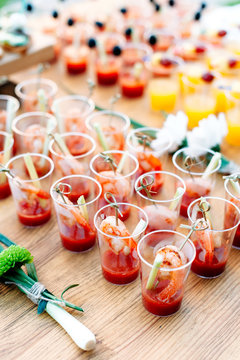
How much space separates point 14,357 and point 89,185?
28.2 inches

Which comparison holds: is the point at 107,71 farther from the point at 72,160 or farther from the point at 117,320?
the point at 117,320

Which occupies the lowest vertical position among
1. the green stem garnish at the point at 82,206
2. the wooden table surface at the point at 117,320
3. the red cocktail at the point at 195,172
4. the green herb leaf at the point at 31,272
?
the wooden table surface at the point at 117,320

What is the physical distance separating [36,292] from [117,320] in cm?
28

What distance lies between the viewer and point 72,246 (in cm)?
177

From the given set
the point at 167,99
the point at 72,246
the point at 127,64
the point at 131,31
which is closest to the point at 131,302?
the point at 72,246

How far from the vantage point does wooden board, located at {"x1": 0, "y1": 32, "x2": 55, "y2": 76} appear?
105 inches

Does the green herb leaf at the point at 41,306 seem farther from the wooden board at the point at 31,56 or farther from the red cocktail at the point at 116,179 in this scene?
the wooden board at the point at 31,56

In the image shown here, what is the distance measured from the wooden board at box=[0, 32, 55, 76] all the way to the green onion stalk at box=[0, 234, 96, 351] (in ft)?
4.63

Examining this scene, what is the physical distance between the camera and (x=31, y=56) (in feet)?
9.09

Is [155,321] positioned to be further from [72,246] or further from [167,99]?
[167,99]

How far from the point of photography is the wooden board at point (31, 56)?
267 centimetres

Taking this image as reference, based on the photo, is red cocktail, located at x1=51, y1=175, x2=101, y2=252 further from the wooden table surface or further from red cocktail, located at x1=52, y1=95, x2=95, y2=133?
red cocktail, located at x1=52, y1=95, x2=95, y2=133

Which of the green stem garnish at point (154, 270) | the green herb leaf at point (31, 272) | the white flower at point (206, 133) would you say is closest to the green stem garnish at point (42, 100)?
the white flower at point (206, 133)

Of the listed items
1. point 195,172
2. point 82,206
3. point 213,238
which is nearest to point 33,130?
point 82,206
